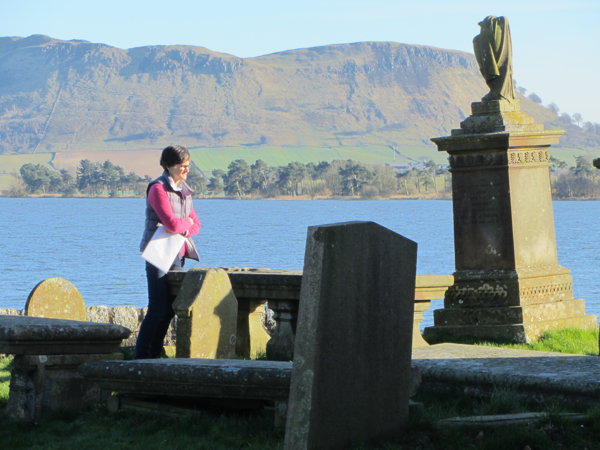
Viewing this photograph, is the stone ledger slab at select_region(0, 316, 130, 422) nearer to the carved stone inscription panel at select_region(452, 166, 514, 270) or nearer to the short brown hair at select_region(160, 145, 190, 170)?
the short brown hair at select_region(160, 145, 190, 170)

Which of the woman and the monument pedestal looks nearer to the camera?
the woman

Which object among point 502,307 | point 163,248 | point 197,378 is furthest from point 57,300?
point 502,307

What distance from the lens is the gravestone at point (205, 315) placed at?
7906mm

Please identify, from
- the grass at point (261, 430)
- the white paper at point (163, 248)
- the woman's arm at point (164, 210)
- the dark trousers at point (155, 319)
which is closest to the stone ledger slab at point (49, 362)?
the grass at point (261, 430)

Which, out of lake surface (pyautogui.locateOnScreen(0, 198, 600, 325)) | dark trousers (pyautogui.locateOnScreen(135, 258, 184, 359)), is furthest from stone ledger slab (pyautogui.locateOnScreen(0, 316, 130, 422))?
lake surface (pyautogui.locateOnScreen(0, 198, 600, 325))

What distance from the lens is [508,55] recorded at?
12320mm

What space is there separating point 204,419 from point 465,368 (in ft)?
6.30

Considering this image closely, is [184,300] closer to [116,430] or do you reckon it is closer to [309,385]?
[116,430]

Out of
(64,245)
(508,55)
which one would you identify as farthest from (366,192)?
(508,55)

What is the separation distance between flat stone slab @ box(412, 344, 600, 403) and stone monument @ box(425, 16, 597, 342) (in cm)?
312

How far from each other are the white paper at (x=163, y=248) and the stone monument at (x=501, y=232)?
A: 159 inches

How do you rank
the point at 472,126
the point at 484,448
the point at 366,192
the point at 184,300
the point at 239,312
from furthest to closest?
the point at 366,192, the point at 472,126, the point at 239,312, the point at 184,300, the point at 484,448

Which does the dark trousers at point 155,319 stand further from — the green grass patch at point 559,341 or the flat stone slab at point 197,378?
the green grass patch at point 559,341

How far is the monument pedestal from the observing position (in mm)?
11445
